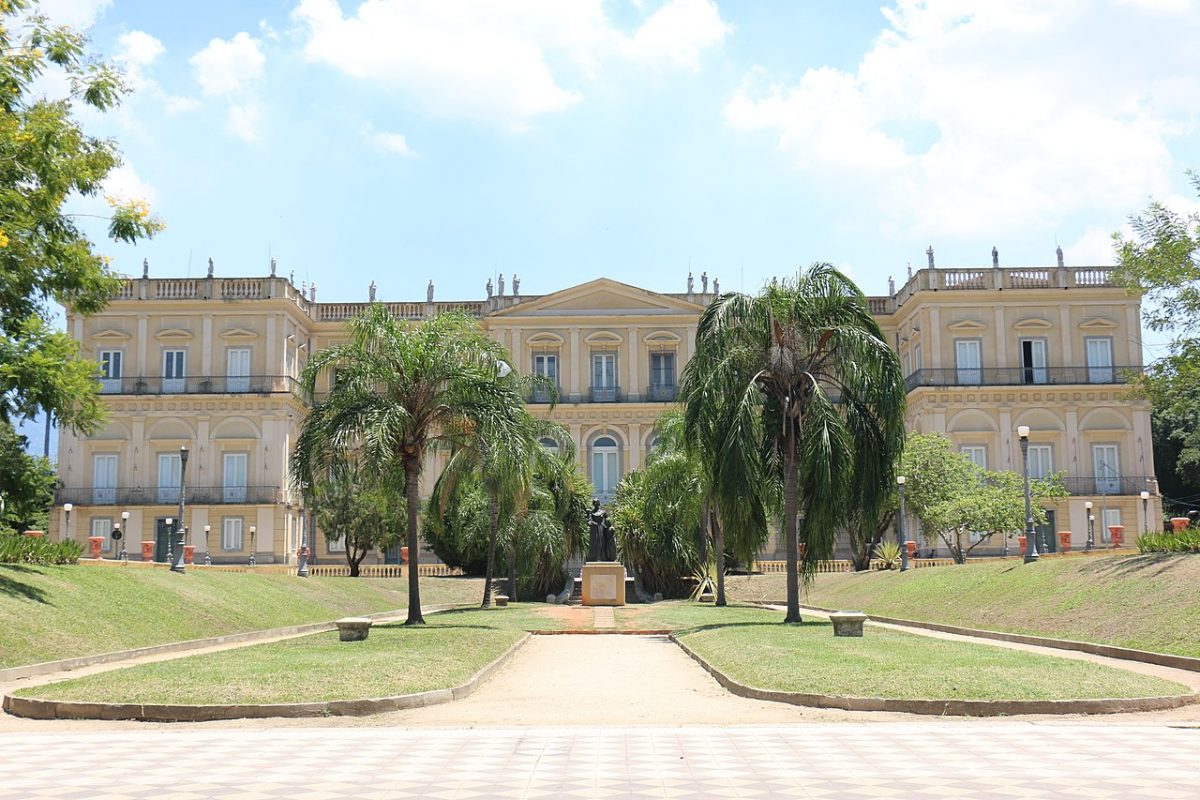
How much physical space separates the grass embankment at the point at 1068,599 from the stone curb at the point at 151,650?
43.2 feet

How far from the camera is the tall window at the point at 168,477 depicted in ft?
172

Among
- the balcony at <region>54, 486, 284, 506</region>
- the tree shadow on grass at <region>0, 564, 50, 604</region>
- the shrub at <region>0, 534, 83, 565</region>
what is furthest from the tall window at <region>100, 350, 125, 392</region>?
the tree shadow on grass at <region>0, 564, 50, 604</region>

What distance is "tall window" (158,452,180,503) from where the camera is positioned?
5238cm

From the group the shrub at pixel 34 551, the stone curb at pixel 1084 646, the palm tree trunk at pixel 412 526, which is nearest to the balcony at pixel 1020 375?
the stone curb at pixel 1084 646

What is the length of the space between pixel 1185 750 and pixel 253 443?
48.9m

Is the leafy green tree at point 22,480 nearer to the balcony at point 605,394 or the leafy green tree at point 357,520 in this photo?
the leafy green tree at point 357,520

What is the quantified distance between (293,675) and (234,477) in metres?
42.3

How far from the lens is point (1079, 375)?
52.3 meters

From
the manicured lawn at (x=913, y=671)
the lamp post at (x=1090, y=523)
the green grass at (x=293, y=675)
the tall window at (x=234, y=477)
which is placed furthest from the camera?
the tall window at (x=234, y=477)

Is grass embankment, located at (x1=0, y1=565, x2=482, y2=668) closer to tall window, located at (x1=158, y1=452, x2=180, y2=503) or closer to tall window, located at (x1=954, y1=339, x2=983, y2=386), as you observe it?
tall window, located at (x1=158, y1=452, x2=180, y2=503)

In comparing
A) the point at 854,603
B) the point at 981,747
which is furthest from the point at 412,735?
the point at 854,603

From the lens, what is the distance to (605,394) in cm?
5691

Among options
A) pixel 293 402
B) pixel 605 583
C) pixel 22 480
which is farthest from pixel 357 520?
pixel 22 480

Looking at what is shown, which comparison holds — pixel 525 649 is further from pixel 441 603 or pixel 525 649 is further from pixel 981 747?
pixel 441 603
